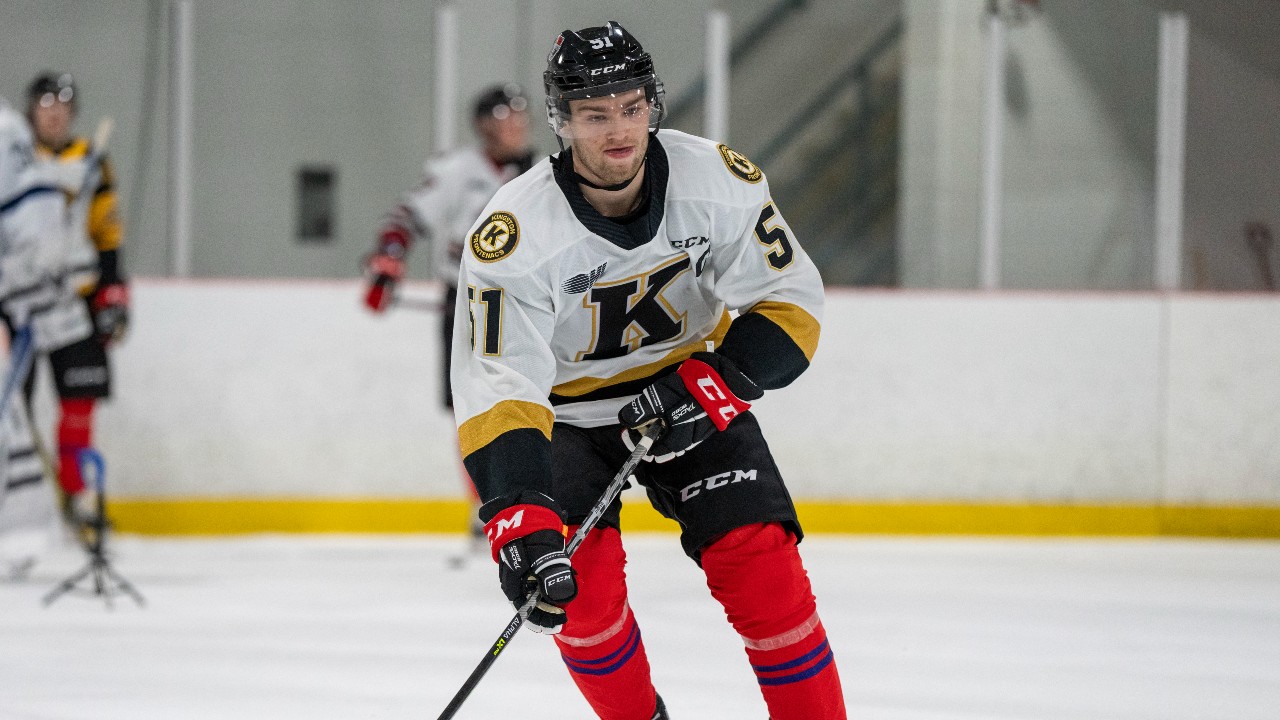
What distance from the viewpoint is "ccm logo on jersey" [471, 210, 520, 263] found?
1884mm

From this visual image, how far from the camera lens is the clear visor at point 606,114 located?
6.13 ft

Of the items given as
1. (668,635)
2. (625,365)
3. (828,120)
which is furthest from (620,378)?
(828,120)

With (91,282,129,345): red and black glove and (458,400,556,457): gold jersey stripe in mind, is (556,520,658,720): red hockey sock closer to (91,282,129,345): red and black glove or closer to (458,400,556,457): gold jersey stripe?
(458,400,556,457): gold jersey stripe

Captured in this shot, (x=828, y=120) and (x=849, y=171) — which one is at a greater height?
(x=828, y=120)

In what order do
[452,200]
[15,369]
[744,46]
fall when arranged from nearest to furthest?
[15,369] → [452,200] → [744,46]

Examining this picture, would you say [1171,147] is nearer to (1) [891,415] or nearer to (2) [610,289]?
(1) [891,415]

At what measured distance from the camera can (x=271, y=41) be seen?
209 inches

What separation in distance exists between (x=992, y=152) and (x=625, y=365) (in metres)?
3.46

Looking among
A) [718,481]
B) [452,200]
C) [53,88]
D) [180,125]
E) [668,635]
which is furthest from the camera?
[180,125]

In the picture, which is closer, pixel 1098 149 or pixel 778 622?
pixel 778 622

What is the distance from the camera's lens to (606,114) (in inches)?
73.7

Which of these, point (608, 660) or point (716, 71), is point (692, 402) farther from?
point (716, 71)

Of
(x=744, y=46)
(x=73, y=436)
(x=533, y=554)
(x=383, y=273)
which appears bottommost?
(x=73, y=436)

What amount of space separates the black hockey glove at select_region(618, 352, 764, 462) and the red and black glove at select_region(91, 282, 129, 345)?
9.45ft
